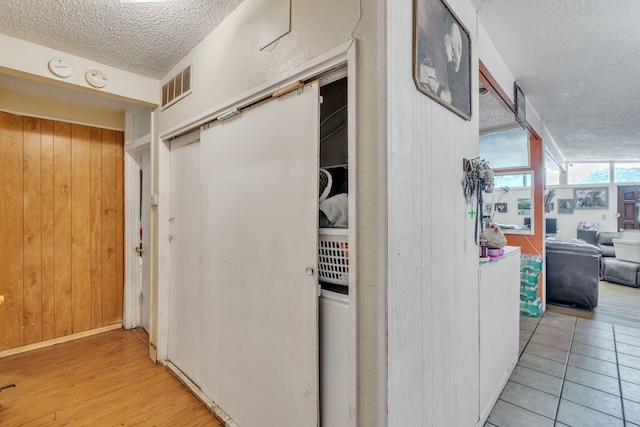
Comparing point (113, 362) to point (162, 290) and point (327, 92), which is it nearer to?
point (162, 290)

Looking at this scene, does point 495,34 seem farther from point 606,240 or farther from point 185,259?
point 606,240

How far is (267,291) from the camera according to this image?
143 centimetres

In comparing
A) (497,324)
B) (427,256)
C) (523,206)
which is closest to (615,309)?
(523,206)

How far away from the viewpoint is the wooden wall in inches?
102

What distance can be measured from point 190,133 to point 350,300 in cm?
181

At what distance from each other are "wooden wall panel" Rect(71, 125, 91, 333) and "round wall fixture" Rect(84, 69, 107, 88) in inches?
44.8

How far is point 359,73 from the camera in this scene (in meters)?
1.05

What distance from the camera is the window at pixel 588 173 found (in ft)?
24.1

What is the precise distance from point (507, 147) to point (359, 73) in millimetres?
4299

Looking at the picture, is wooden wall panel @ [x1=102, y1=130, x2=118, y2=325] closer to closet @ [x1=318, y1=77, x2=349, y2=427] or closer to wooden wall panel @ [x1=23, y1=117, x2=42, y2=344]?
wooden wall panel @ [x1=23, y1=117, x2=42, y2=344]

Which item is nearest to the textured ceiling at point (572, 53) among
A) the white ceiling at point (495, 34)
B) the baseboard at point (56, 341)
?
the white ceiling at point (495, 34)

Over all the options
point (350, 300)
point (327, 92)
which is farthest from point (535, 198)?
point (350, 300)

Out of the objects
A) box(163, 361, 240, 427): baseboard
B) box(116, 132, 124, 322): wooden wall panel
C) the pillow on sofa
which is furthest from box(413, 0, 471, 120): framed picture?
the pillow on sofa

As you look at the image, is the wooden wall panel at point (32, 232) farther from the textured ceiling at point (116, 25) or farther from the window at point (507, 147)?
the window at point (507, 147)
